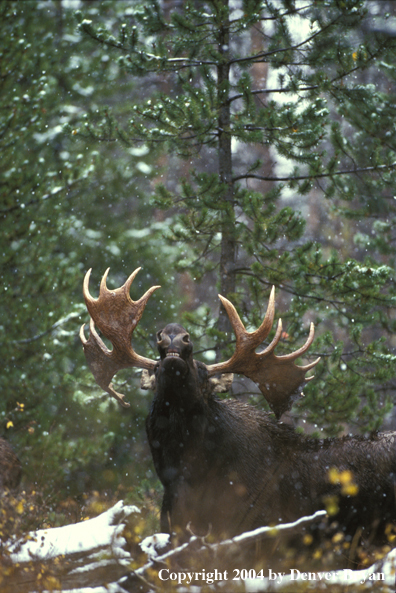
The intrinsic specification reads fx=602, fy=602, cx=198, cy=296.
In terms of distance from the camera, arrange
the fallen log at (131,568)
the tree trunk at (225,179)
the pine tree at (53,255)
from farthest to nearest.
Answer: the pine tree at (53,255) → the tree trunk at (225,179) → the fallen log at (131,568)

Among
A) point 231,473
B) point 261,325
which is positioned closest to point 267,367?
point 261,325

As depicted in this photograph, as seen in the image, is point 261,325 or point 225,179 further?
point 225,179

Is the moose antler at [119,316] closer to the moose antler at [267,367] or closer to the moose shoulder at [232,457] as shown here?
the moose shoulder at [232,457]

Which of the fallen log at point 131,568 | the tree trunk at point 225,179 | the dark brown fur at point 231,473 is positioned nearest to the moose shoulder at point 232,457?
the dark brown fur at point 231,473

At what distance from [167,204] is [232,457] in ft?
11.6

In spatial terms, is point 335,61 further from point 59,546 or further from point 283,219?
point 59,546

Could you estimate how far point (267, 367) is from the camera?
5574 millimetres

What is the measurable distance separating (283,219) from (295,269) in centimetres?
66

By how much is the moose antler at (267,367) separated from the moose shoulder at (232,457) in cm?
1

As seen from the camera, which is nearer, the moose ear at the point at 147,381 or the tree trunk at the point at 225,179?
the moose ear at the point at 147,381

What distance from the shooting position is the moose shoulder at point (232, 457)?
16.5 feet

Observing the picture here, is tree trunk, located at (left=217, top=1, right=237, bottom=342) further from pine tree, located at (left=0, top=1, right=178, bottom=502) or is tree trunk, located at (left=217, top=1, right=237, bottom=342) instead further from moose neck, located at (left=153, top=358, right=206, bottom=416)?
moose neck, located at (left=153, top=358, right=206, bottom=416)

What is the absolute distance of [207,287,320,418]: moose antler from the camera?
5379 millimetres

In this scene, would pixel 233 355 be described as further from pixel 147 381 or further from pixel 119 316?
pixel 119 316
